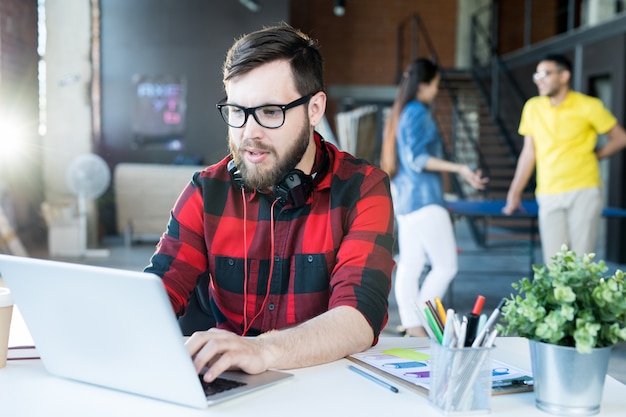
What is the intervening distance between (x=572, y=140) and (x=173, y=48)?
24.9ft

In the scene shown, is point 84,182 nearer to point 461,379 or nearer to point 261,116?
point 261,116

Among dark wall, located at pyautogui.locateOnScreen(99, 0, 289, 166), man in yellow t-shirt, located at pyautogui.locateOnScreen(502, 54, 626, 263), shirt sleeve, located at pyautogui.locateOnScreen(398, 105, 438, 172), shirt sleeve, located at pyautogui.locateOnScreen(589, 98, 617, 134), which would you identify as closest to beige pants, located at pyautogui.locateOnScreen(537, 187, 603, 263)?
man in yellow t-shirt, located at pyautogui.locateOnScreen(502, 54, 626, 263)

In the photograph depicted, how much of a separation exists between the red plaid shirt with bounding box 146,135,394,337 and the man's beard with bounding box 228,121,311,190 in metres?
0.07

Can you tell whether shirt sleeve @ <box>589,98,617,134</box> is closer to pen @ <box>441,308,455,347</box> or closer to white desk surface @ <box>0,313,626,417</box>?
white desk surface @ <box>0,313,626,417</box>

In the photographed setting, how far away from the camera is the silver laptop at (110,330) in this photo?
110cm

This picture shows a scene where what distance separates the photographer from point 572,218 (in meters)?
4.36

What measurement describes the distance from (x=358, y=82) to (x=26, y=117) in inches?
258

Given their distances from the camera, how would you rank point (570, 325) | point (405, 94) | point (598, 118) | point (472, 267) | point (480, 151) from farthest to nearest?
point (480, 151) → point (472, 267) → point (598, 118) → point (405, 94) → point (570, 325)

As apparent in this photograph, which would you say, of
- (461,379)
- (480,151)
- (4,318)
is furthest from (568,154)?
(480,151)

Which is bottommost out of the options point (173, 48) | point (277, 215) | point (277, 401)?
point (277, 401)

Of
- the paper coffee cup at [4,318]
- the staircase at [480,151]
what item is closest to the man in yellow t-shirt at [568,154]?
the paper coffee cup at [4,318]

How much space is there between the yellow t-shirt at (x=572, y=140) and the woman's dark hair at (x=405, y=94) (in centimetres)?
78

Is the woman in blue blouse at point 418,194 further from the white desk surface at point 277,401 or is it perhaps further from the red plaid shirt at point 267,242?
the white desk surface at point 277,401

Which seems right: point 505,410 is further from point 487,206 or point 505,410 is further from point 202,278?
point 487,206
